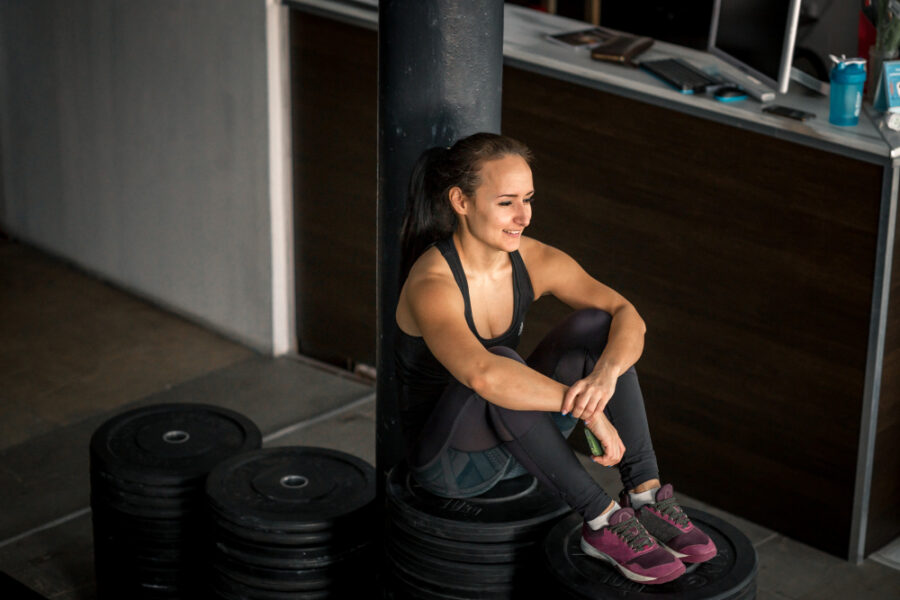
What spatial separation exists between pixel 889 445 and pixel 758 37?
1.22 metres

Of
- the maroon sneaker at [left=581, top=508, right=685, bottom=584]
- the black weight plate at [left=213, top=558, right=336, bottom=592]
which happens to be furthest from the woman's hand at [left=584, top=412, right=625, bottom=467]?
the black weight plate at [left=213, top=558, right=336, bottom=592]

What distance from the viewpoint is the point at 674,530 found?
10.0 ft

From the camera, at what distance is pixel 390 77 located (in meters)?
3.24

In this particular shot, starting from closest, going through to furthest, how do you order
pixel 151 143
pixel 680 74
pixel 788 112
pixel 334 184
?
pixel 788 112
pixel 680 74
pixel 334 184
pixel 151 143

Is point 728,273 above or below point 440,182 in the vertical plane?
below

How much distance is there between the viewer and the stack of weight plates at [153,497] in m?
3.58

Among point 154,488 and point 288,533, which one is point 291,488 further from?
point 154,488

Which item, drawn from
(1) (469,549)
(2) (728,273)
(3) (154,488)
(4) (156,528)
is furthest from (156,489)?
(2) (728,273)

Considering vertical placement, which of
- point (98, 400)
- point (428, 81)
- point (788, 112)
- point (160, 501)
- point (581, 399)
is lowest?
point (98, 400)

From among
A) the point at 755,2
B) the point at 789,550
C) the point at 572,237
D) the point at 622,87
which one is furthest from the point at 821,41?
the point at 789,550

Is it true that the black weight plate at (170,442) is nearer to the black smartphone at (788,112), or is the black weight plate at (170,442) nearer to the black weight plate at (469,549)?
the black weight plate at (469,549)

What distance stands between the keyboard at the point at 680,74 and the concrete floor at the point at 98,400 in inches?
48.9

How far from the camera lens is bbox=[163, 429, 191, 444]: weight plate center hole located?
3.74 metres

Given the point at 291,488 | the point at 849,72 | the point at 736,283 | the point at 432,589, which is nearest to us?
the point at 432,589
